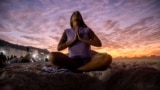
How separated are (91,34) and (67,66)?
0.71 m

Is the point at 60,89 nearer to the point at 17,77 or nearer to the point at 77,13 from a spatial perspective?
the point at 17,77

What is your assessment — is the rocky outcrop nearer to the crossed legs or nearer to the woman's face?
the crossed legs

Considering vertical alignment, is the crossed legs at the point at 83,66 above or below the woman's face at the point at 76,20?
below

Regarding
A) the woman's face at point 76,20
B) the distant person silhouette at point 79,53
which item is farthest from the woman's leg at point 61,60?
the woman's face at point 76,20

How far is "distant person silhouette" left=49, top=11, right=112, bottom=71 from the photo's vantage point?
3.12 meters

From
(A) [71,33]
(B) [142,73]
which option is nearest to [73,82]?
(B) [142,73]

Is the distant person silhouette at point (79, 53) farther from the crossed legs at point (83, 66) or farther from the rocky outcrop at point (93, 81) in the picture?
the rocky outcrop at point (93, 81)

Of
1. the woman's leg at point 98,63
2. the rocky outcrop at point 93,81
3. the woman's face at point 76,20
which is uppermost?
the woman's face at point 76,20

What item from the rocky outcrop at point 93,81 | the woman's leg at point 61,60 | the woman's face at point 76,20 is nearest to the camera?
the rocky outcrop at point 93,81

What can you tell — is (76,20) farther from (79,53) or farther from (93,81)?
(93,81)

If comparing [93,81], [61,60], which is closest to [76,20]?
[61,60]

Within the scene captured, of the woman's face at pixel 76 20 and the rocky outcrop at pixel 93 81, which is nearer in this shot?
the rocky outcrop at pixel 93 81

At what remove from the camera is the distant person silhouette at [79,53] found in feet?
10.3

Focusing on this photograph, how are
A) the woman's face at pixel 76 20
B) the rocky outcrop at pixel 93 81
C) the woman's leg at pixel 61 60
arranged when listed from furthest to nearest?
1. the woman's face at pixel 76 20
2. the woman's leg at pixel 61 60
3. the rocky outcrop at pixel 93 81
